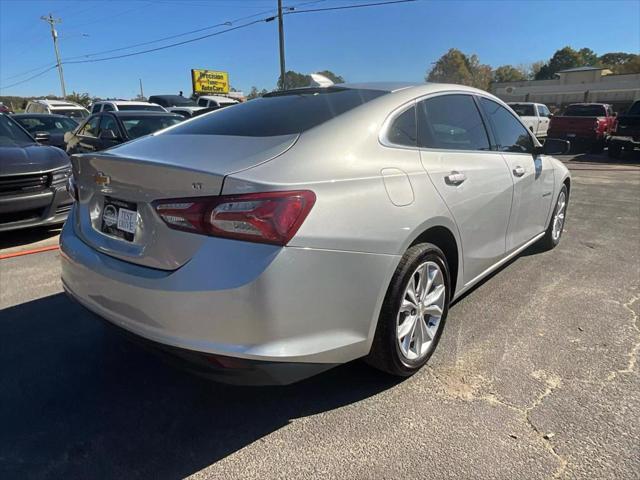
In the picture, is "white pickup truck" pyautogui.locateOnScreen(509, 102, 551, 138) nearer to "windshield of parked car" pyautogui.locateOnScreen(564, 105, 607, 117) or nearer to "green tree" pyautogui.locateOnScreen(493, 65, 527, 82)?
"windshield of parked car" pyautogui.locateOnScreen(564, 105, 607, 117)

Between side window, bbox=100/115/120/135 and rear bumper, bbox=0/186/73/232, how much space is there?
2.59 m

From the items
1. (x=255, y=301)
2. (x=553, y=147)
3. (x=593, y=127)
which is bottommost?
(x=593, y=127)

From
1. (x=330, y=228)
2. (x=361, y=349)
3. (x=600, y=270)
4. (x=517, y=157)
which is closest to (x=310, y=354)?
(x=361, y=349)

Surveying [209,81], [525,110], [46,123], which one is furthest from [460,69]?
[46,123]

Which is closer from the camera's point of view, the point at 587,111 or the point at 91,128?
the point at 91,128

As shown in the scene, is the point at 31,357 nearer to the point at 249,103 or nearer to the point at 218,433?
the point at 218,433

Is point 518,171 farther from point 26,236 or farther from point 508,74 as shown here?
point 508,74

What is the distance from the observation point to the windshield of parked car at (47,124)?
13.2 m

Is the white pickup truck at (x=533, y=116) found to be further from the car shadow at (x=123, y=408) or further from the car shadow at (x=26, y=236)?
the car shadow at (x=123, y=408)

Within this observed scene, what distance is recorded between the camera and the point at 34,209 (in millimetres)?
5480

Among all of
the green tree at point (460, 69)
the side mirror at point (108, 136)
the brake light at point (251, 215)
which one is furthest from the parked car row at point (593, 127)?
the green tree at point (460, 69)

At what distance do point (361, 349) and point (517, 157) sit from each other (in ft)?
7.88

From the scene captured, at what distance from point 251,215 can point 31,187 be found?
4.70m

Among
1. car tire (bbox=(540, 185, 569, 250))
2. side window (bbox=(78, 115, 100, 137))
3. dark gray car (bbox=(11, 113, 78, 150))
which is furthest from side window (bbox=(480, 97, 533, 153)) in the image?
dark gray car (bbox=(11, 113, 78, 150))
